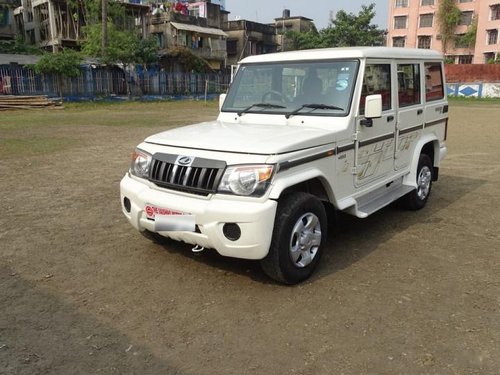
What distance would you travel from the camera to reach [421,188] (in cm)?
609

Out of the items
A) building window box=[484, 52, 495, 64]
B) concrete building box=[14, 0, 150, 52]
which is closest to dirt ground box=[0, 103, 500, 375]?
concrete building box=[14, 0, 150, 52]

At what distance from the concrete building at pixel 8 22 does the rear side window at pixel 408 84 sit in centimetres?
4280

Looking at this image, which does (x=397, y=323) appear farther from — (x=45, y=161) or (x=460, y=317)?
(x=45, y=161)

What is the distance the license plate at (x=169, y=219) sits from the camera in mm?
3684

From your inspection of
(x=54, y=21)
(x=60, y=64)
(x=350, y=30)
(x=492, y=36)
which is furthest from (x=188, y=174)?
(x=492, y=36)

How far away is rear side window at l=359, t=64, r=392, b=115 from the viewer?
15.0ft

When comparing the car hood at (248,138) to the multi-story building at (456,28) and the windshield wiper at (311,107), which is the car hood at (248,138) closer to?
the windshield wiper at (311,107)

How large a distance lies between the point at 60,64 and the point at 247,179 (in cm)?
2644

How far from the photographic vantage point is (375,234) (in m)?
5.20

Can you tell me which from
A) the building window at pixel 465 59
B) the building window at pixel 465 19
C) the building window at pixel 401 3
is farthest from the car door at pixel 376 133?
the building window at pixel 401 3

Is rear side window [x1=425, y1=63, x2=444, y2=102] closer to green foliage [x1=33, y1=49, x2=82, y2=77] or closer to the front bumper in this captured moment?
the front bumper

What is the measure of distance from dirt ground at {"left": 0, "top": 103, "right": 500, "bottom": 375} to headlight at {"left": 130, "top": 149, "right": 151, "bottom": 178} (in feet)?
2.84

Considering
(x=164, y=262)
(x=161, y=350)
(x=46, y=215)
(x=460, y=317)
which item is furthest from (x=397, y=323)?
(x=46, y=215)

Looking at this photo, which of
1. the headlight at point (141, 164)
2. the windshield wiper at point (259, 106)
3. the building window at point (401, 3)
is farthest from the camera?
the building window at point (401, 3)
